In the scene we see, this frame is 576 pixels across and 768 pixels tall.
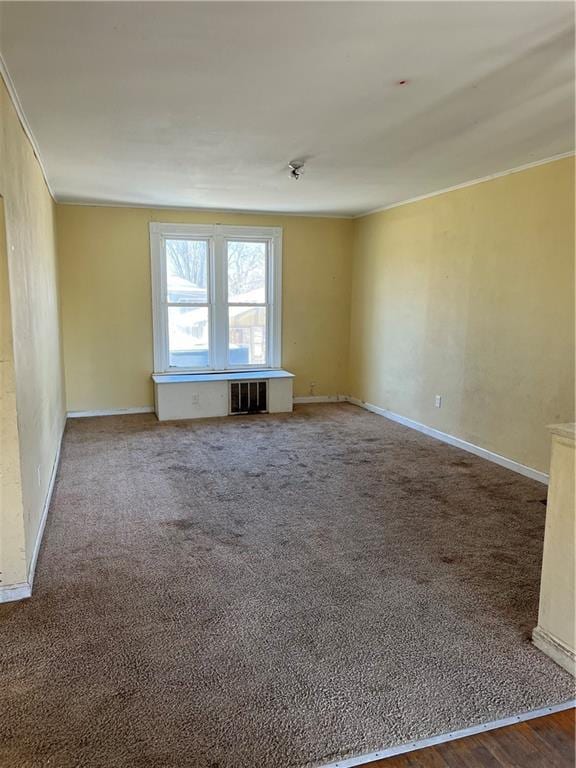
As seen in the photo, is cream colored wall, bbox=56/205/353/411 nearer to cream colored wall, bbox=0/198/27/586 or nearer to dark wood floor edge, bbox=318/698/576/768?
cream colored wall, bbox=0/198/27/586

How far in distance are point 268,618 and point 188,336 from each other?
441cm

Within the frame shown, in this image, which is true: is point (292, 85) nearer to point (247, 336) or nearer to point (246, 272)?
point (246, 272)

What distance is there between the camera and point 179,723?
5.38ft

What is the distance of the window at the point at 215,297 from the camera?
5.93m

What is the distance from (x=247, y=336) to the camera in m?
6.38

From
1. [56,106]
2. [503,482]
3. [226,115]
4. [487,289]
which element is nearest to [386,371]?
[487,289]

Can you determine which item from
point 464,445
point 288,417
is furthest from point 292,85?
point 288,417

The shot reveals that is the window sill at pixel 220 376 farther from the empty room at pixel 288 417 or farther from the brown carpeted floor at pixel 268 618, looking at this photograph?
the brown carpeted floor at pixel 268 618

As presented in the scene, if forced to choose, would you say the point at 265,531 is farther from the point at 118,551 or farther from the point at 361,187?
the point at 361,187

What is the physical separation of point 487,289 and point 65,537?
369 cm

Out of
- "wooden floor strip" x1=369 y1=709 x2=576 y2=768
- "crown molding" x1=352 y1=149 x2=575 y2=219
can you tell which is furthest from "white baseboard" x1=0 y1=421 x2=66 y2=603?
"crown molding" x1=352 y1=149 x2=575 y2=219

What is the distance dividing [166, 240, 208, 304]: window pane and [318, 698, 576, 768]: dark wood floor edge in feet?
17.0

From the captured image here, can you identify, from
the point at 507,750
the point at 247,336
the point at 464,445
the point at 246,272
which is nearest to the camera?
the point at 507,750

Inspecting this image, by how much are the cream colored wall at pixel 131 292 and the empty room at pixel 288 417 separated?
35mm
